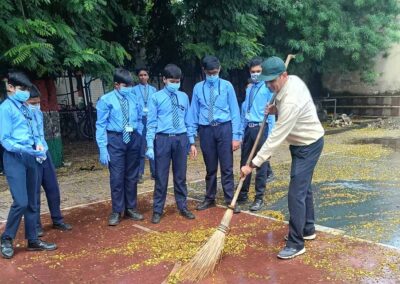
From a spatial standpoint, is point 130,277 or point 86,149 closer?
point 130,277

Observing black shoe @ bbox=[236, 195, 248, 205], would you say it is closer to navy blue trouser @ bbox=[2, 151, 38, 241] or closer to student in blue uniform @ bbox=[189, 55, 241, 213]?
student in blue uniform @ bbox=[189, 55, 241, 213]

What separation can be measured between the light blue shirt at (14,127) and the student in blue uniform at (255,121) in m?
2.79

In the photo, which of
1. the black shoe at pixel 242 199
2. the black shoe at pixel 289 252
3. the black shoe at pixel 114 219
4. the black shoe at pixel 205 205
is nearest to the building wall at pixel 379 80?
the black shoe at pixel 242 199

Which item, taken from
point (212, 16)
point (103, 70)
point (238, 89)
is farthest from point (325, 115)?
point (103, 70)

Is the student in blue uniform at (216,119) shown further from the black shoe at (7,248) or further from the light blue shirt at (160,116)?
the black shoe at (7,248)

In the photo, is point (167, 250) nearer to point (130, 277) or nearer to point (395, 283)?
point (130, 277)

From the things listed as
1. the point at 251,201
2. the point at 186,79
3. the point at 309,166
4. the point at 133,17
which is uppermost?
the point at 133,17

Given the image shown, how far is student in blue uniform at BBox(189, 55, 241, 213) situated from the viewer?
576 centimetres

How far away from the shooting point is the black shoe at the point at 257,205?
5.90m

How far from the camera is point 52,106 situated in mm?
9375

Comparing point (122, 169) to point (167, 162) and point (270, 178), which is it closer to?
point (167, 162)

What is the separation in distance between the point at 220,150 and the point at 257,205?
87 cm

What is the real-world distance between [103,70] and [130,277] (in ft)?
16.7

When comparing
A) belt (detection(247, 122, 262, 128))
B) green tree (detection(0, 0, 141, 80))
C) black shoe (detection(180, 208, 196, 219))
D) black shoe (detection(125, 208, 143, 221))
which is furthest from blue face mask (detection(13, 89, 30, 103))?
belt (detection(247, 122, 262, 128))
